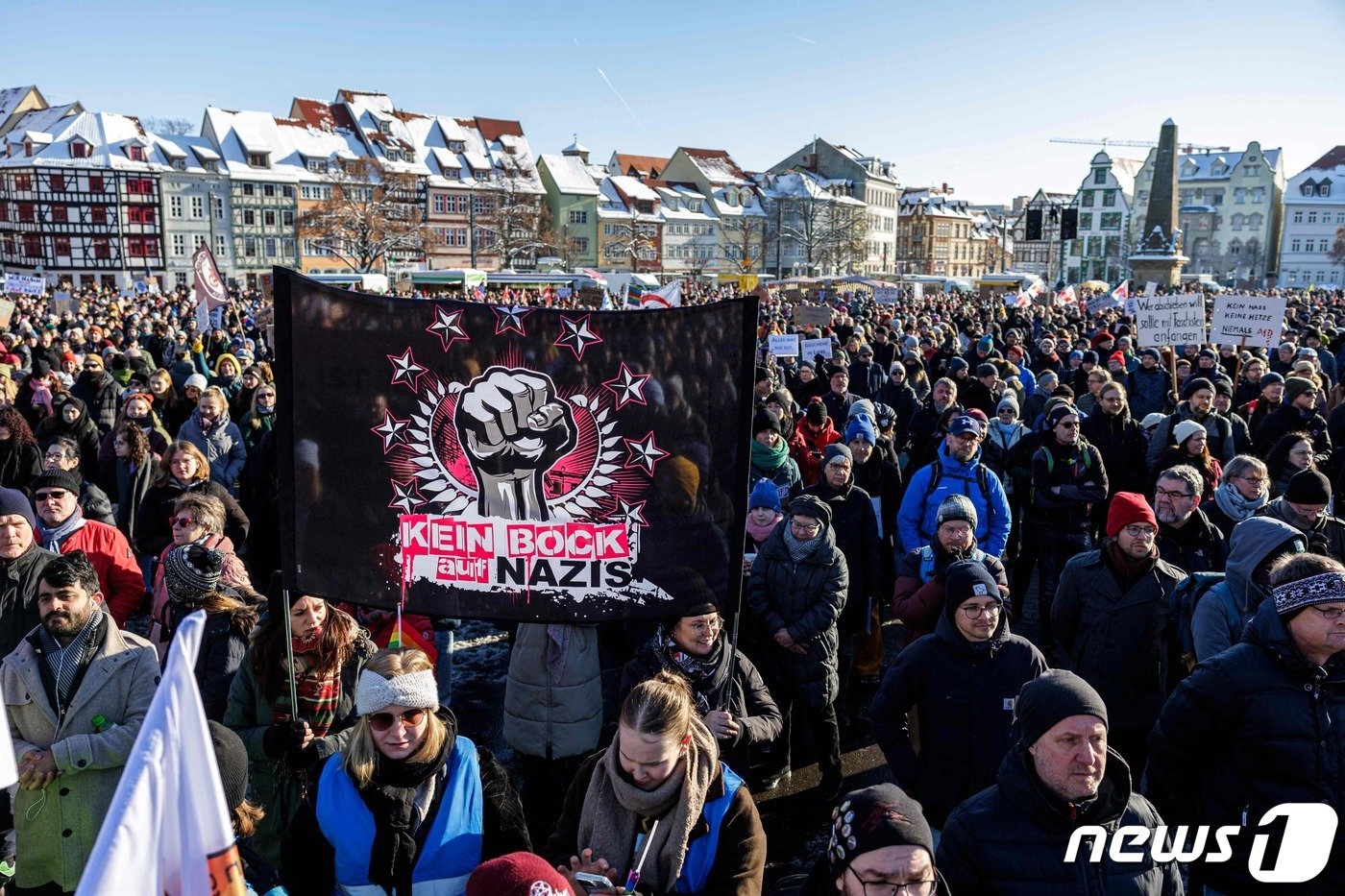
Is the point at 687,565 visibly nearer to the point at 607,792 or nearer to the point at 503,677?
the point at 607,792

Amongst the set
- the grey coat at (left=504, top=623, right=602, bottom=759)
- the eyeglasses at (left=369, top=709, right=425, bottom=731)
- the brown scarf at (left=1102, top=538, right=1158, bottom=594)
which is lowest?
the grey coat at (left=504, top=623, right=602, bottom=759)

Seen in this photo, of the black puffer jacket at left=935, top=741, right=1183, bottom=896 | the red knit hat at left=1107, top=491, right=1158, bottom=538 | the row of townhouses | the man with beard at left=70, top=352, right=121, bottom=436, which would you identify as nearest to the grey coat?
the black puffer jacket at left=935, top=741, right=1183, bottom=896

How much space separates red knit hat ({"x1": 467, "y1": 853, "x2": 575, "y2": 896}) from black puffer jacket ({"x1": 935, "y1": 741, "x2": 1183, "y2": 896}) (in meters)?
1.14

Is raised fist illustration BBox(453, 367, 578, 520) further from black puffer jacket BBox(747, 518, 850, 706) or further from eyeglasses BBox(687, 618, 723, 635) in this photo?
black puffer jacket BBox(747, 518, 850, 706)

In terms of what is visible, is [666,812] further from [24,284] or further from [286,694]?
[24,284]

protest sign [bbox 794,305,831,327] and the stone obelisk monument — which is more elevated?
the stone obelisk monument

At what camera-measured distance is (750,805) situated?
2785 millimetres

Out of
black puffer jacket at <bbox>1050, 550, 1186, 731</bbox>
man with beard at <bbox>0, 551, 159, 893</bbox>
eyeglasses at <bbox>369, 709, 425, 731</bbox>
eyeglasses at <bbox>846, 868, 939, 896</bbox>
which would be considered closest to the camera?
eyeglasses at <bbox>846, 868, 939, 896</bbox>

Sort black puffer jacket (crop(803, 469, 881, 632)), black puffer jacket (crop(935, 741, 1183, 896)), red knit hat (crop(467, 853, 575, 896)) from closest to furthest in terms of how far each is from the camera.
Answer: red knit hat (crop(467, 853, 575, 896))
black puffer jacket (crop(935, 741, 1183, 896))
black puffer jacket (crop(803, 469, 881, 632))

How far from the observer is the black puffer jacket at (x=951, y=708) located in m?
3.55

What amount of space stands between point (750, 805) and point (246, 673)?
1.96 m

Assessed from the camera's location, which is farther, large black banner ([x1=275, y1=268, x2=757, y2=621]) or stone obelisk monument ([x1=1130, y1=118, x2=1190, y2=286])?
stone obelisk monument ([x1=1130, y1=118, x2=1190, y2=286])

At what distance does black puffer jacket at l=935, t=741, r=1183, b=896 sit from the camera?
8.16 feet

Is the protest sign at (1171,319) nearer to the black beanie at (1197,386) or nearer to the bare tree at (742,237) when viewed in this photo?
the black beanie at (1197,386)
